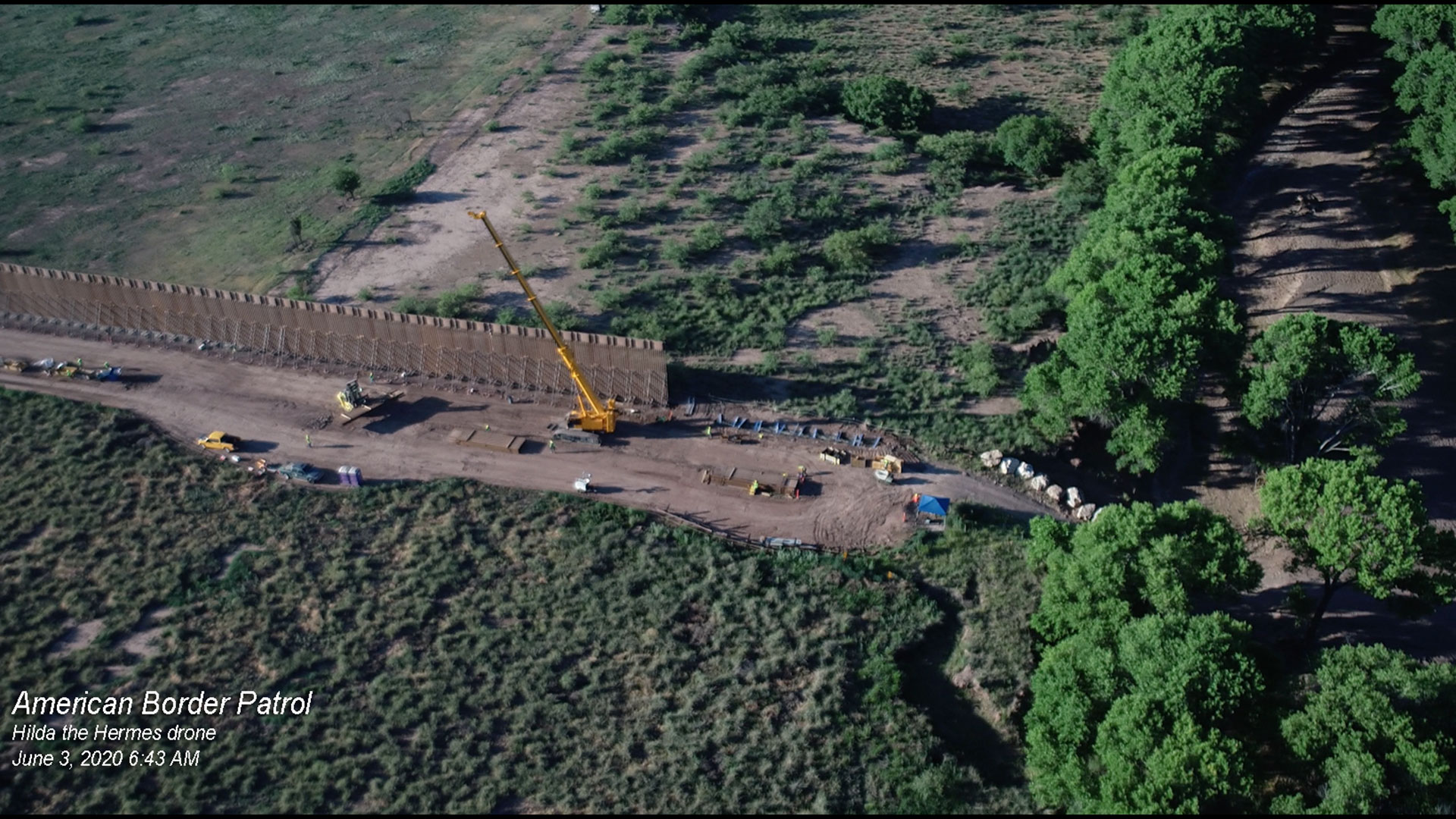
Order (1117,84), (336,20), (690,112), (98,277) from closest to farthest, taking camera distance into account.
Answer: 1. (98,277)
2. (1117,84)
3. (690,112)
4. (336,20)

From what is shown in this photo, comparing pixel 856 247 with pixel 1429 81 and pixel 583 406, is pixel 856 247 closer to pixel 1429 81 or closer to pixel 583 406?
pixel 583 406

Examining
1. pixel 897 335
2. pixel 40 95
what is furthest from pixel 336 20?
pixel 897 335

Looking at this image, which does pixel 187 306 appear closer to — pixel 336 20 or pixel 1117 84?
pixel 336 20

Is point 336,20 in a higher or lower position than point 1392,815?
higher

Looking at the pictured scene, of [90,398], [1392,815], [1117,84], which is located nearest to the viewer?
[1392,815]

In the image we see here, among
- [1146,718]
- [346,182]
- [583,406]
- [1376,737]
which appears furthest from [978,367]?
[346,182]

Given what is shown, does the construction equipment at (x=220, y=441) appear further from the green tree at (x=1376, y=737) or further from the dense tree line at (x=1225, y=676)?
the green tree at (x=1376, y=737)

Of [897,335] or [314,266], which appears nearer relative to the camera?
[897,335]

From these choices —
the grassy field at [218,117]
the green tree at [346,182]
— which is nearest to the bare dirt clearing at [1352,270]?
the green tree at [346,182]

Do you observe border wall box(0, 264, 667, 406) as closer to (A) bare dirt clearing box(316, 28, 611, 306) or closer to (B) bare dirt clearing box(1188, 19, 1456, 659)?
(A) bare dirt clearing box(316, 28, 611, 306)
